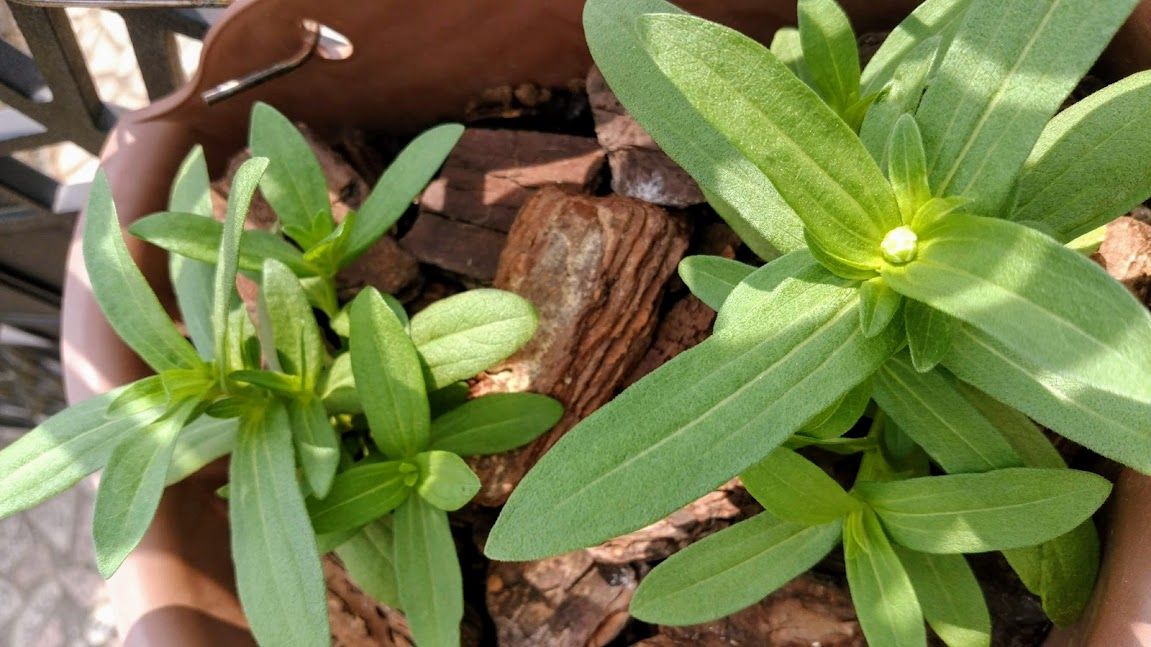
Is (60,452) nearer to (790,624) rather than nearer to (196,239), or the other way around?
(196,239)

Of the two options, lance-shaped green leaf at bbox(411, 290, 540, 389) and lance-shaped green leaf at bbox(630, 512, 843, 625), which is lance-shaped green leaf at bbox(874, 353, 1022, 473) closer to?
lance-shaped green leaf at bbox(630, 512, 843, 625)

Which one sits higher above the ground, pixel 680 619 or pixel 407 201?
pixel 407 201

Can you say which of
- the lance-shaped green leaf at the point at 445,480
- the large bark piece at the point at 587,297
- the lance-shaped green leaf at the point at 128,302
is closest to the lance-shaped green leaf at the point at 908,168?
the large bark piece at the point at 587,297

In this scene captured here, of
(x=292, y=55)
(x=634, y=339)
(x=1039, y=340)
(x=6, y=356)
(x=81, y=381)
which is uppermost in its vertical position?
(x=1039, y=340)

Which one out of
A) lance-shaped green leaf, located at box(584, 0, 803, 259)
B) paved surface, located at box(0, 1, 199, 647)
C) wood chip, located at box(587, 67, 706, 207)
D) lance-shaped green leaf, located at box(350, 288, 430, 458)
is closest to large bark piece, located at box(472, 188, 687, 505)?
wood chip, located at box(587, 67, 706, 207)

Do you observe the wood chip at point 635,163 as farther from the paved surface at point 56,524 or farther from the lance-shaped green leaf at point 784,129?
the paved surface at point 56,524

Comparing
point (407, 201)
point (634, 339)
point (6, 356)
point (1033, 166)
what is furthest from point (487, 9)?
point (6, 356)

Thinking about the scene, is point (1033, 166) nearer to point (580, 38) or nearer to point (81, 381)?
point (580, 38)
